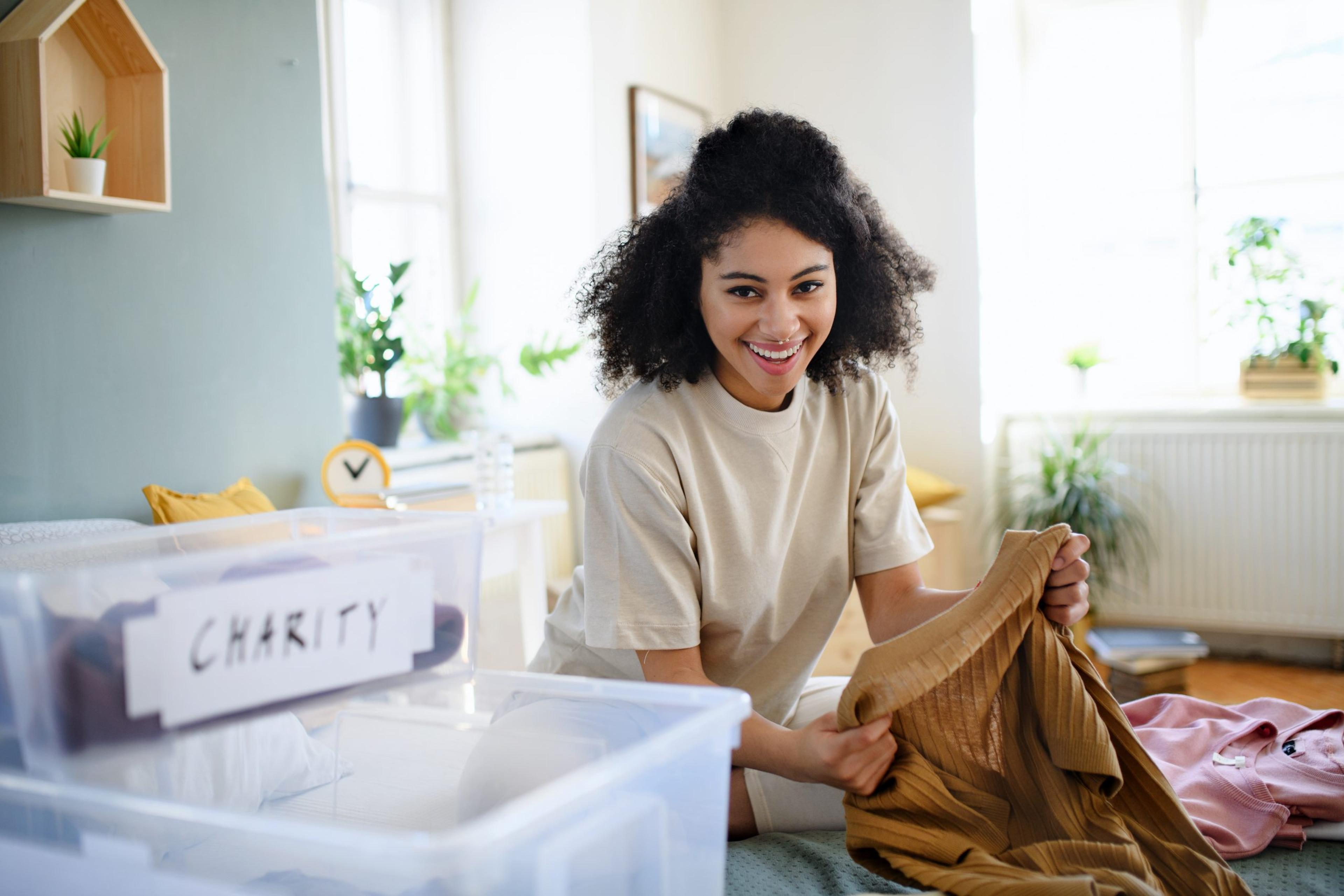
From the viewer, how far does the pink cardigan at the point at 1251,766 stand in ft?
3.51

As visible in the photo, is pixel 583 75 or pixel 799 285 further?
pixel 583 75

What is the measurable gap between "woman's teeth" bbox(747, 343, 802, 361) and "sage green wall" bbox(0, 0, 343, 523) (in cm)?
138

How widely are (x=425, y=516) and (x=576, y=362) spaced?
285cm

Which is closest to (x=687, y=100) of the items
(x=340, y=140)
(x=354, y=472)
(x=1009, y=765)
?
(x=340, y=140)

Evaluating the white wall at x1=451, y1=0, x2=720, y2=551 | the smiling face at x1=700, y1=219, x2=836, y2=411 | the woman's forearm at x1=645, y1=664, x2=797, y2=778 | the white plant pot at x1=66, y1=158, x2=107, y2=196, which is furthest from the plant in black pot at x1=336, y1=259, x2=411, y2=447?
the woman's forearm at x1=645, y1=664, x2=797, y2=778

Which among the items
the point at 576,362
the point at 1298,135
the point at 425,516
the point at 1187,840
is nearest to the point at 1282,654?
the point at 1298,135

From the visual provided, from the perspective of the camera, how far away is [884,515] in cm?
140

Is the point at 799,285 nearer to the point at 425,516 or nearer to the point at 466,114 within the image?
the point at 425,516

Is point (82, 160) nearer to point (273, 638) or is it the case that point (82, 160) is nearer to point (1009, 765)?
point (273, 638)

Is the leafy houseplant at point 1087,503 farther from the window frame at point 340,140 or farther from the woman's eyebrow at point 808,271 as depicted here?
the woman's eyebrow at point 808,271

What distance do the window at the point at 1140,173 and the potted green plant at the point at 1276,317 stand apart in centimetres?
10

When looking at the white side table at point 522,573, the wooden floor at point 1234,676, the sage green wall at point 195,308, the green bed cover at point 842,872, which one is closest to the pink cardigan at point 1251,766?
the green bed cover at point 842,872

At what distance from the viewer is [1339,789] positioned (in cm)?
109

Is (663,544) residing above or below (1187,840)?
above
